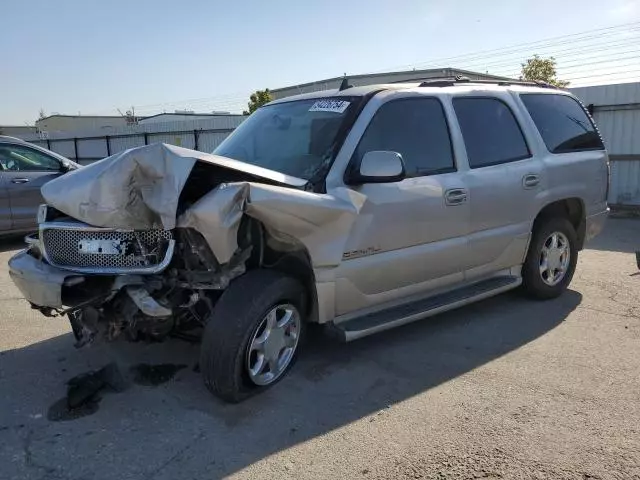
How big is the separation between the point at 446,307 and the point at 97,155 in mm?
24421

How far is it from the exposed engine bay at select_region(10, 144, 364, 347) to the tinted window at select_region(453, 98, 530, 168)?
1.52m

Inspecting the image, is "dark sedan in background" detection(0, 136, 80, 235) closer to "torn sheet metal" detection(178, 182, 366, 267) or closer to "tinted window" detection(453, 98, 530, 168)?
"torn sheet metal" detection(178, 182, 366, 267)

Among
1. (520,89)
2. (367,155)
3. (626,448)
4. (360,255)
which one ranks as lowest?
(626,448)

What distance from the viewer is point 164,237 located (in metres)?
3.39

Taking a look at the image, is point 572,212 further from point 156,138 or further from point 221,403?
point 156,138

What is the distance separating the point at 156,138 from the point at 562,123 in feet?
60.3

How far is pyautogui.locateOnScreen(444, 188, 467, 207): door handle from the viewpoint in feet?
14.4

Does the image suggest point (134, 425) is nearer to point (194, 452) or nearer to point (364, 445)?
point (194, 452)

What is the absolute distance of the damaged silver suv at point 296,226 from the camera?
3.26m

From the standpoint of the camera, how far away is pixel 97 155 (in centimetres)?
2572

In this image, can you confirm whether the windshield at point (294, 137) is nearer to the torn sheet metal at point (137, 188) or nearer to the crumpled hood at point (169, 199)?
the crumpled hood at point (169, 199)

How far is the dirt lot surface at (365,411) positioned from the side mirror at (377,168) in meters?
1.35

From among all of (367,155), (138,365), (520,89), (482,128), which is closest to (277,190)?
(367,155)

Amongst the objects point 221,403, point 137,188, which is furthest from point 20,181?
point 221,403
